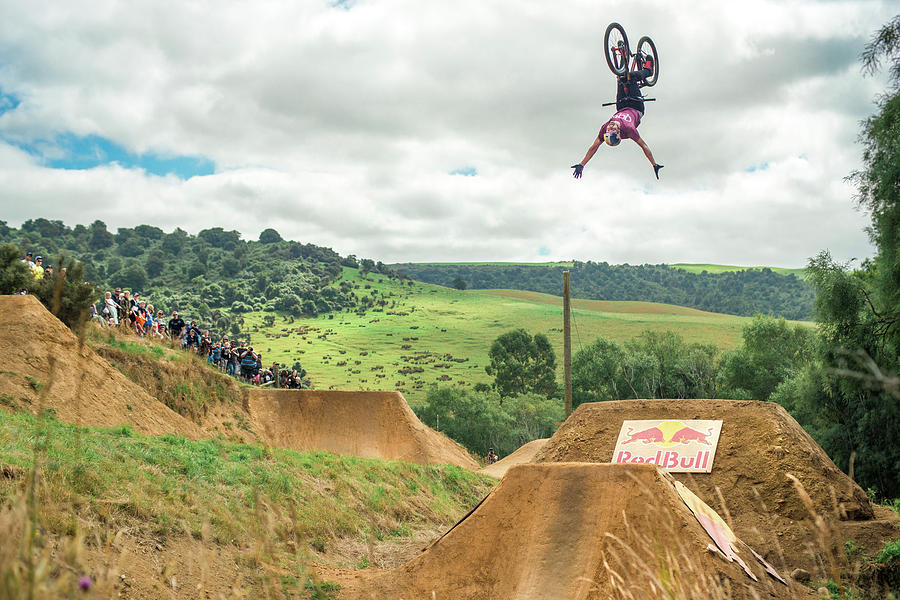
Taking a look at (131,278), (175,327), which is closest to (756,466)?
(175,327)

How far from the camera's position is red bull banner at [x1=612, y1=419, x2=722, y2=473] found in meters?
15.9

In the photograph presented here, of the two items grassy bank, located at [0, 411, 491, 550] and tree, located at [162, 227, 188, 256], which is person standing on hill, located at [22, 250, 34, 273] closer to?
grassy bank, located at [0, 411, 491, 550]

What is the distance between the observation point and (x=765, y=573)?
9.22 metres

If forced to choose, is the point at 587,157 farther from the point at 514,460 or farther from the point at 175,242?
the point at 175,242

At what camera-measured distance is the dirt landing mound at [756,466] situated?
1352 centimetres

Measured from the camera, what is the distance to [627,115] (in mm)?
33125

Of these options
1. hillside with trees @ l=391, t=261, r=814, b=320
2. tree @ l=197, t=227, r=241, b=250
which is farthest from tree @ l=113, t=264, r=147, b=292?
hillside with trees @ l=391, t=261, r=814, b=320

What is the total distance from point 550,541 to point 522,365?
74.0 meters

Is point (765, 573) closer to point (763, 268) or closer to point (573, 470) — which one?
point (573, 470)

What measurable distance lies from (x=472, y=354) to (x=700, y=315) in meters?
42.1

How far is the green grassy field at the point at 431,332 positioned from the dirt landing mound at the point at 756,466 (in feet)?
173

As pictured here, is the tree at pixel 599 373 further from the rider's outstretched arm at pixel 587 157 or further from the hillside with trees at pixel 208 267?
the hillside with trees at pixel 208 267

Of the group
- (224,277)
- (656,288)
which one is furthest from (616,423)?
(656,288)

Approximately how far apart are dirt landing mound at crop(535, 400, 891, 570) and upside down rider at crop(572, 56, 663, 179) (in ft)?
59.7
